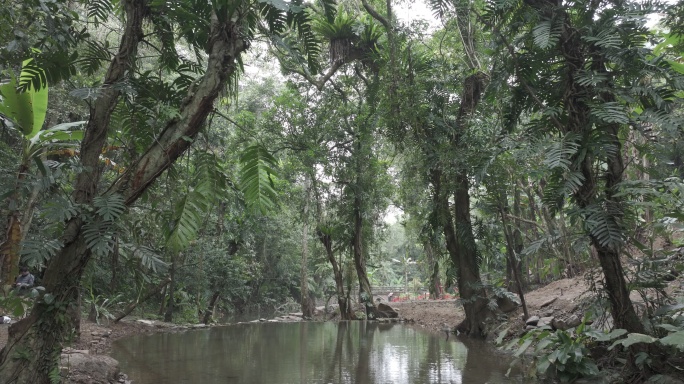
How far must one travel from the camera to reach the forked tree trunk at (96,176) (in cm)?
284

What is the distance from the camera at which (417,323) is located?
13.3 m

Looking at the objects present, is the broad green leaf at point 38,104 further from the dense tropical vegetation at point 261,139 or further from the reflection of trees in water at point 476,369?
the reflection of trees in water at point 476,369

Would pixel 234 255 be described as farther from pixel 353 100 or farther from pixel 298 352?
pixel 298 352

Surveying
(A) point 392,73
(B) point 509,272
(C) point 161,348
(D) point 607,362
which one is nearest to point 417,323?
(B) point 509,272

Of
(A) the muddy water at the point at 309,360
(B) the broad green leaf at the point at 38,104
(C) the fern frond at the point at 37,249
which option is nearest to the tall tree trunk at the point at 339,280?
(A) the muddy water at the point at 309,360

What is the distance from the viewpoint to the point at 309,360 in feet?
22.5

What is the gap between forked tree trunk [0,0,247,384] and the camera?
2.84 metres

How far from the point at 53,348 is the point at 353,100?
10.8 m

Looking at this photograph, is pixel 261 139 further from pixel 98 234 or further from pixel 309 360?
pixel 309 360

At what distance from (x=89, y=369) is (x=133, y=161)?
108 inches

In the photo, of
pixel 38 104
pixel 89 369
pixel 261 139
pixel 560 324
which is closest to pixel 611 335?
pixel 560 324

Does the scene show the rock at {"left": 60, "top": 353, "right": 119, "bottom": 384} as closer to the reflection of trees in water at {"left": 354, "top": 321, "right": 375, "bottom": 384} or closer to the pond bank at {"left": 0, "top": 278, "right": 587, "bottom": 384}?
the pond bank at {"left": 0, "top": 278, "right": 587, "bottom": 384}

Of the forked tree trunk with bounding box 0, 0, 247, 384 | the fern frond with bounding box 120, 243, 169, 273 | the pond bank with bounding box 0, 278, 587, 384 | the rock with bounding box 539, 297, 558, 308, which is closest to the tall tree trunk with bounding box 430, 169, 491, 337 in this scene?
the pond bank with bounding box 0, 278, 587, 384

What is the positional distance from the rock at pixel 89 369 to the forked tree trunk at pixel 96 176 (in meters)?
1.57
